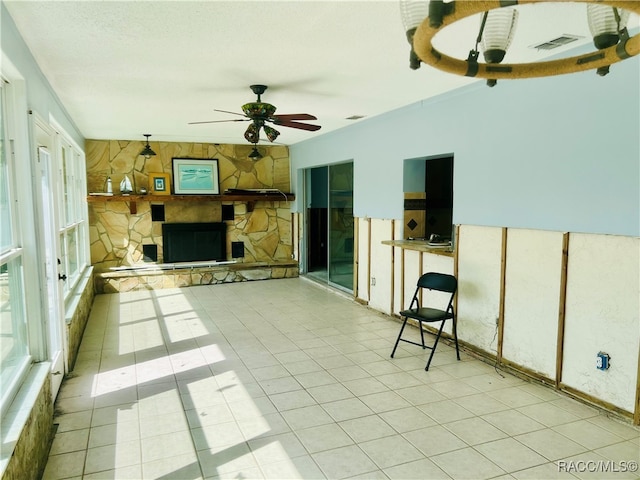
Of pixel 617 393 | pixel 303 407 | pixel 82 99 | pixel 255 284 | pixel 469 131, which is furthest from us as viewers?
pixel 255 284

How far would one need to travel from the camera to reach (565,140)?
3.27 meters

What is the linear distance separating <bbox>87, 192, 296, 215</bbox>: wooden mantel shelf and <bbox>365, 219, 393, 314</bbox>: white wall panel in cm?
274

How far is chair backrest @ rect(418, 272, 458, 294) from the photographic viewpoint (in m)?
4.13

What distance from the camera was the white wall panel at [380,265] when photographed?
5.53m

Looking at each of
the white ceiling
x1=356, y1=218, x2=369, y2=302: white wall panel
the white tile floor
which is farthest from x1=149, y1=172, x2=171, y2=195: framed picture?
x1=356, y1=218, x2=369, y2=302: white wall panel

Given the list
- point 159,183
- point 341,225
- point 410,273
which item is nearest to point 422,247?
point 410,273

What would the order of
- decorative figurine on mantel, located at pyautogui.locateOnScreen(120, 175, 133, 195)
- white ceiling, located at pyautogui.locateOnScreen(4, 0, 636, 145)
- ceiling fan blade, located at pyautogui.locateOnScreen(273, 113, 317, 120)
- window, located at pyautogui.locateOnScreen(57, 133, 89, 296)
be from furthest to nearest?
1. decorative figurine on mantel, located at pyautogui.locateOnScreen(120, 175, 133, 195)
2. window, located at pyautogui.locateOnScreen(57, 133, 89, 296)
3. ceiling fan blade, located at pyautogui.locateOnScreen(273, 113, 317, 120)
4. white ceiling, located at pyautogui.locateOnScreen(4, 0, 636, 145)

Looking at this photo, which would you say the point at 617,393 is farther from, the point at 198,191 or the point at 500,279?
the point at 198,191

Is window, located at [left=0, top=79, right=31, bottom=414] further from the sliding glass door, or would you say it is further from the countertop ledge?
the sliding glass door

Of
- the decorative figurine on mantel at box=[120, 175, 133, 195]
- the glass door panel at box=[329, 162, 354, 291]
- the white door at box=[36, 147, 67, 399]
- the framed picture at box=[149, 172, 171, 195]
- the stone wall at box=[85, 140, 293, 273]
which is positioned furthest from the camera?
the framed picture at box=[149, 172, 171, 195]

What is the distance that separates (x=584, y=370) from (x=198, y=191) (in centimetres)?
644

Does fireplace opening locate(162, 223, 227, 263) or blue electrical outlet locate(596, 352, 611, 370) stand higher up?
fireplace opening locate(162, 223, 227, 263)

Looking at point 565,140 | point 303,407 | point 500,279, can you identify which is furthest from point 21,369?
point 565,140

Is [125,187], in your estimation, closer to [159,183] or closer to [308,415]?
[159,183]
